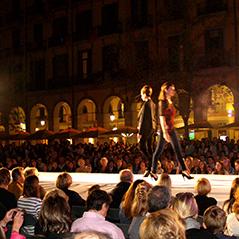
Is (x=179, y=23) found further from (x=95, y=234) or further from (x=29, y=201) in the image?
(x=95, y=234)

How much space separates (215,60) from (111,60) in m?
8.73

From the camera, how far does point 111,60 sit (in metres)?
40.1

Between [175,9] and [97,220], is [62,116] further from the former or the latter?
[97,220]

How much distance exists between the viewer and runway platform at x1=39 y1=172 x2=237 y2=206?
11555 mm

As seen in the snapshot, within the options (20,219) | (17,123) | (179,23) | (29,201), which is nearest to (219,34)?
(179,23)

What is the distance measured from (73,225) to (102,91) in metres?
34.6

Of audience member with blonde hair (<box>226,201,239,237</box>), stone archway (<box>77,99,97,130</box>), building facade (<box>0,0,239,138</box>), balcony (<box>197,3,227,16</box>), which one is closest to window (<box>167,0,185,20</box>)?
building facade (<box>0,0,239,138</box>)

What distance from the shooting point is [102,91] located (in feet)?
133

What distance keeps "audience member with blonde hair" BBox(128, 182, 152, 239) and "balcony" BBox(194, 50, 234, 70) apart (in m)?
27.2

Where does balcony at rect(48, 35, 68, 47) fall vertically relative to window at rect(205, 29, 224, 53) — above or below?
above

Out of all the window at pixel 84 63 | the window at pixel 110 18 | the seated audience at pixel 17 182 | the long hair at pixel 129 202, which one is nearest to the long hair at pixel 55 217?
the long hair at pixel 129 202

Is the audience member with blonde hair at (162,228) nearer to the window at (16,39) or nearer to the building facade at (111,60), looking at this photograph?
the building facade at (111,60)

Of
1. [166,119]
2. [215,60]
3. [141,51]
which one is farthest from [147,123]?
[141,51]

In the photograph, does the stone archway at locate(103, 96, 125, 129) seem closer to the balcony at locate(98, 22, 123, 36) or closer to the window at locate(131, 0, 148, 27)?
the balcony at locate(98, 22, 123, 36)
